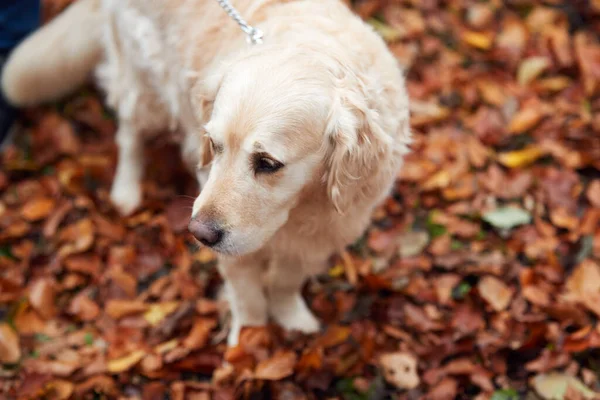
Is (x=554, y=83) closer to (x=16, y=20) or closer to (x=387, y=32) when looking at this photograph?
(x=387, y=32)

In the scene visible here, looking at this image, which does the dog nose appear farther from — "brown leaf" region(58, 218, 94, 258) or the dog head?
"brown leaf" region(58, 218, 94, 258)

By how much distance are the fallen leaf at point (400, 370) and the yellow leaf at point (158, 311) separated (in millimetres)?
979

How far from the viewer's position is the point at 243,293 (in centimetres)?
243

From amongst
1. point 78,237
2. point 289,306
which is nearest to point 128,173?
point 78,237

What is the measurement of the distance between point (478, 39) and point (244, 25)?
2.17 metres

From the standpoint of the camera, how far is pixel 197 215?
182 cm

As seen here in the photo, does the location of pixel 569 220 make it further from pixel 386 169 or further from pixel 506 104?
pixel 386 169

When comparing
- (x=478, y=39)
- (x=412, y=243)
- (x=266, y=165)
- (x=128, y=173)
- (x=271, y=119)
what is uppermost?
(x=271, y=119)

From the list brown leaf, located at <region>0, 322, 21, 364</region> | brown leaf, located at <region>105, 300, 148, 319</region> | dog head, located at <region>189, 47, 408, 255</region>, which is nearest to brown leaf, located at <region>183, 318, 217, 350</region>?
brown leaf, located at <region>105, 300, 148, 319</region>

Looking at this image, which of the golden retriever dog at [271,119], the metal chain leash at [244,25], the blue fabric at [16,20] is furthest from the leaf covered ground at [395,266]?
the metal chain leash at [244,25]

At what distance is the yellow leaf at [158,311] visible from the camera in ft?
8.78

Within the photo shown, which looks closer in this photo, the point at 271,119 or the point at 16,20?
the point at 271,119

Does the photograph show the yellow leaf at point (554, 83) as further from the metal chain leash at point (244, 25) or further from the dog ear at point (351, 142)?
the metal chain leash at point (244, 25)

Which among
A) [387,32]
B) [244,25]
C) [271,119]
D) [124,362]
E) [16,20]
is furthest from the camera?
[387,32]
